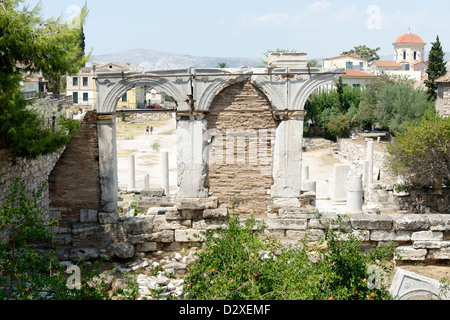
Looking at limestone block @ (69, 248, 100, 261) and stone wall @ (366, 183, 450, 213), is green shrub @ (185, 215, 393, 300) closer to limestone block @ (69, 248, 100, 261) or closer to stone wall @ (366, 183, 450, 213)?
limestone block @ (69, 248, 100, 261)

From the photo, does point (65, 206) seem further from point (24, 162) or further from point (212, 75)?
point (212, 75)

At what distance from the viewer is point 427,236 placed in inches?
409

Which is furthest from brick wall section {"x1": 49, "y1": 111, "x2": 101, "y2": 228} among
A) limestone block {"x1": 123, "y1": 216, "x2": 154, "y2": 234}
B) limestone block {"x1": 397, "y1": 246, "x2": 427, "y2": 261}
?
limestone block {"x1": 397, "y1": 246, "x2": 427, "y2": 261}

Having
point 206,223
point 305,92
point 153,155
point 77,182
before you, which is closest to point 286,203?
point 206,223

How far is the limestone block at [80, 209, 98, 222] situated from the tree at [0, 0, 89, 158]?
1.76 m

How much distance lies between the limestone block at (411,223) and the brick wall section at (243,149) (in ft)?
9.14

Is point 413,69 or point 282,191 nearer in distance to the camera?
point 282,191

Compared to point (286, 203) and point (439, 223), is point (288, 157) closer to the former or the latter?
point (286, 203)

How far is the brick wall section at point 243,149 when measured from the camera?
35.1ft

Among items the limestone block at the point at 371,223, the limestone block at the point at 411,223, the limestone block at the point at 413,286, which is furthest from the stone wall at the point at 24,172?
the limestone block at the point at 411,223

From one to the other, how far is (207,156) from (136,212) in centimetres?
453

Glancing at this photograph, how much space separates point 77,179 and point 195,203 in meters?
2.64

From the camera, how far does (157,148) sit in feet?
121
